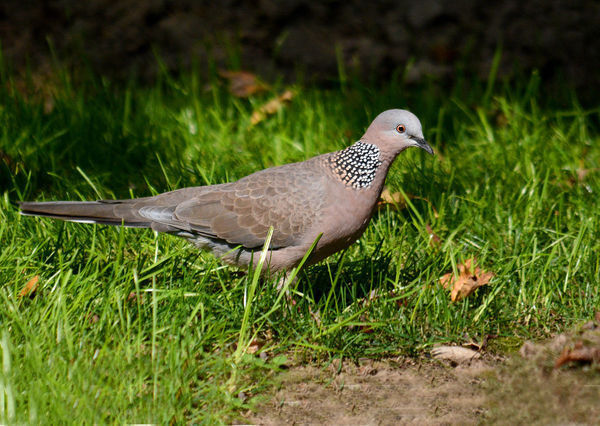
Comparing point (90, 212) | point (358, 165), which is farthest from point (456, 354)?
point (90, 212)

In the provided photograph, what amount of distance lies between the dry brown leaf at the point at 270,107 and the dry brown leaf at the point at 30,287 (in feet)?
7.34

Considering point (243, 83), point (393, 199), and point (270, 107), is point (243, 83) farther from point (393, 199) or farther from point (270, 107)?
point (393, 199)

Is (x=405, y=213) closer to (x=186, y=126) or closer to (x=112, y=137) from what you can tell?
(x=186, y=126)

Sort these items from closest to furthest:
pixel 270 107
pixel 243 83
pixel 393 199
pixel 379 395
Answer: pixel 379 395
pixel 393 199
pixel 270 107
pixel 243 83

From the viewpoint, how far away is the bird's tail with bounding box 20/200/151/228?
11.9ft

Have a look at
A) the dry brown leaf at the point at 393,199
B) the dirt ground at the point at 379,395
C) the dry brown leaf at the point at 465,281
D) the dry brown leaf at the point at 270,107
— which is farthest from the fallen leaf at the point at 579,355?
the dry brown leaf at the point at 270,107

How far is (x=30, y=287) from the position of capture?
341 centimetres

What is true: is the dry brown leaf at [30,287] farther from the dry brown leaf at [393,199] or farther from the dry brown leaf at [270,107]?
the dry brown leaf at [270,107]

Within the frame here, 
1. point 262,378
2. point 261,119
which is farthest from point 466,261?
point 261,119

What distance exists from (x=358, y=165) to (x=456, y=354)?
996mm

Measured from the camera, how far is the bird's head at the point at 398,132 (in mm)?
3637

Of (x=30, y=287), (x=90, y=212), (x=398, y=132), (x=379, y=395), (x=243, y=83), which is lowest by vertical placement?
(x=379, y=395)

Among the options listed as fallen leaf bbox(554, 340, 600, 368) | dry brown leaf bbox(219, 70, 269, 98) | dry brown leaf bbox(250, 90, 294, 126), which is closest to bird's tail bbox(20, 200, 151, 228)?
dry brown leaf bbox(250, 90, 294, 126)

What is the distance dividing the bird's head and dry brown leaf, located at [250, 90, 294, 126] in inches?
70.3
